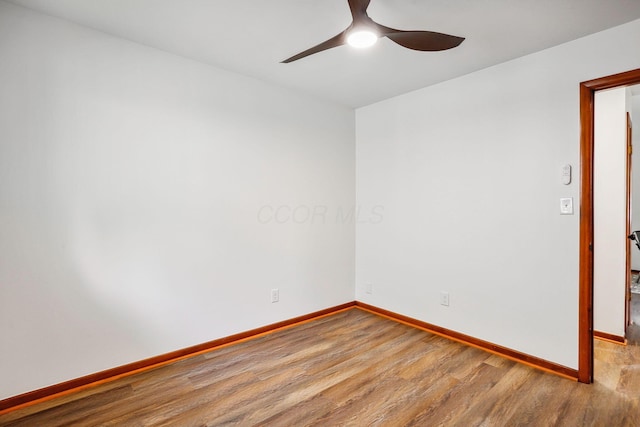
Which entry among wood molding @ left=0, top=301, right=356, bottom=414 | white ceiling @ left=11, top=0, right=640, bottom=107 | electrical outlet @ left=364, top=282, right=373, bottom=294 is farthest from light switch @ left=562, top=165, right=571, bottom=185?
wood molding @ left=0, top=301, right=356, bottom=414

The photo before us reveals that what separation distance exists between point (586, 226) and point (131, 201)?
3185 millimetres

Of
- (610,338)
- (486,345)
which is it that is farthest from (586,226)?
(610,338)

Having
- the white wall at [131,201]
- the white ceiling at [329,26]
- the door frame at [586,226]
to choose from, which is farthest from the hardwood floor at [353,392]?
the white ceiling at [329,26]

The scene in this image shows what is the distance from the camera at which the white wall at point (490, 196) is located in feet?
7.73

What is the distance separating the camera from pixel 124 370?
92.6 inches

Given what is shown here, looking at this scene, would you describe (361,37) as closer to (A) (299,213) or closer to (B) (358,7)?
(B) (358,7)

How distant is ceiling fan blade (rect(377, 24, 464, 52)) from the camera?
5.64ft

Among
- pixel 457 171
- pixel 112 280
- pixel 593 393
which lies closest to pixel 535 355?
pixel 593 393

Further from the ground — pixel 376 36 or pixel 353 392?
pixel 376 36

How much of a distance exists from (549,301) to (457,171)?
4.13ft

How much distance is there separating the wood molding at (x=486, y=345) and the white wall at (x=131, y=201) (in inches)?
38.2

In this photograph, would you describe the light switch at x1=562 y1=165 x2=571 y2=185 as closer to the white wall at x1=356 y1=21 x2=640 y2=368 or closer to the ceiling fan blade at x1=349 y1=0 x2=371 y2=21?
the white wall at x1=356 y1=21 x2=640 y2=368

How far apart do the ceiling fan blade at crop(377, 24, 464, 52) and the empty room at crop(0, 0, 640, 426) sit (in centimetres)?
2

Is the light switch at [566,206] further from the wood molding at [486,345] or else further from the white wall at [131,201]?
the white wall at [131,201]
